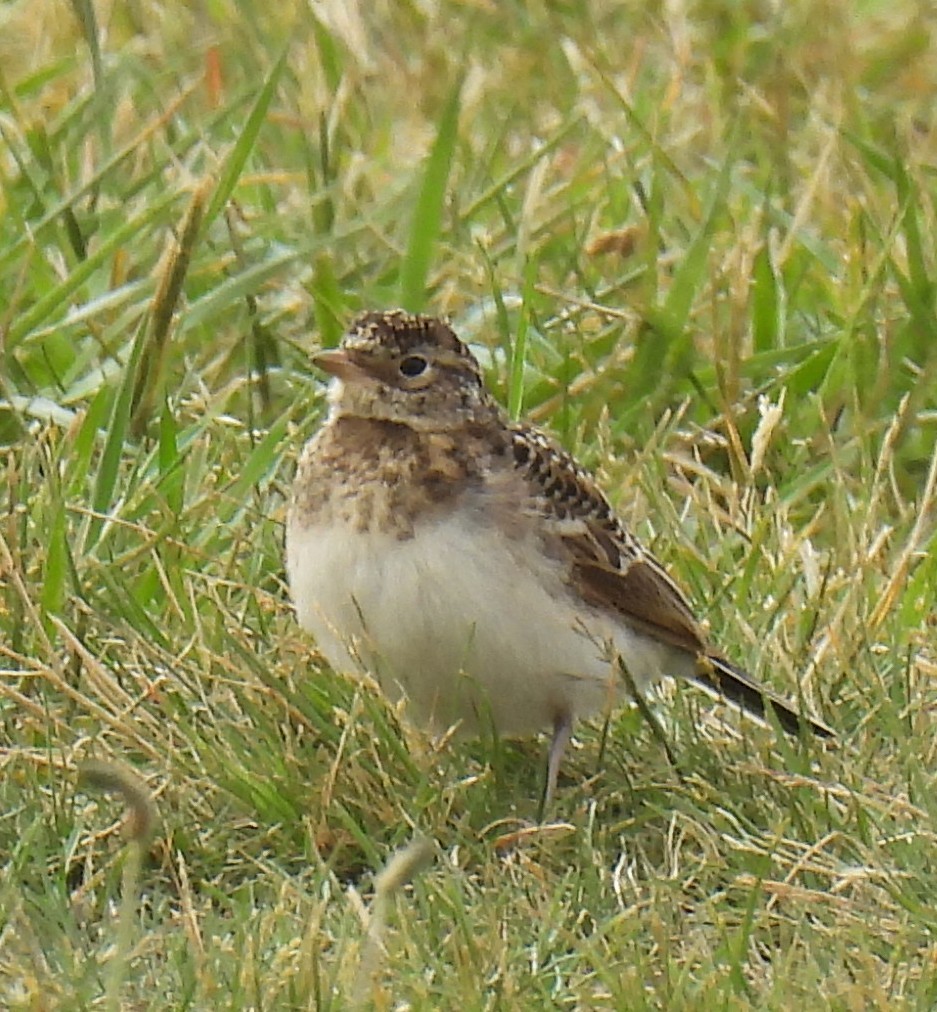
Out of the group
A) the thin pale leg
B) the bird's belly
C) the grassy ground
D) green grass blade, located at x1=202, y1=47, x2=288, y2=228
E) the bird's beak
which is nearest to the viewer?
the grassy ground

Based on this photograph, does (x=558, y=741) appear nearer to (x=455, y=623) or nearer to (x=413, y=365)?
(x=455, y=623)

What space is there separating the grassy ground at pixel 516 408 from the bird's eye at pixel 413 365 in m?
0.49

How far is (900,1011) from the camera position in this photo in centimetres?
Answer: 365

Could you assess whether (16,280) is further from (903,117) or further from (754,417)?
(903,117)

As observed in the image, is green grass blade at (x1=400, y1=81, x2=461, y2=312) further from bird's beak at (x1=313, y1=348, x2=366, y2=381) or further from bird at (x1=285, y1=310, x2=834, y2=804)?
bird's beak at (x1=313, y1=348, x2=366, y2=381)

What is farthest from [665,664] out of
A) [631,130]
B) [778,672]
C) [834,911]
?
[631,130]

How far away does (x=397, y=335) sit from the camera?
194 inches

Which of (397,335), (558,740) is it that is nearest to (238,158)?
(397,335)

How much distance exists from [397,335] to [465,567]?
61 cm

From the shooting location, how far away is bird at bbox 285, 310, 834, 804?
4.46m

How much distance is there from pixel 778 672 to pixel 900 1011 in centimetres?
130

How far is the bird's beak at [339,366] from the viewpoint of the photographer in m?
4.85

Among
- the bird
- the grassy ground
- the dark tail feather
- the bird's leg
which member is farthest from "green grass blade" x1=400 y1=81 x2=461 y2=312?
the bird's leg

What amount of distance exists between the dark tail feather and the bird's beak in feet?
2.66
